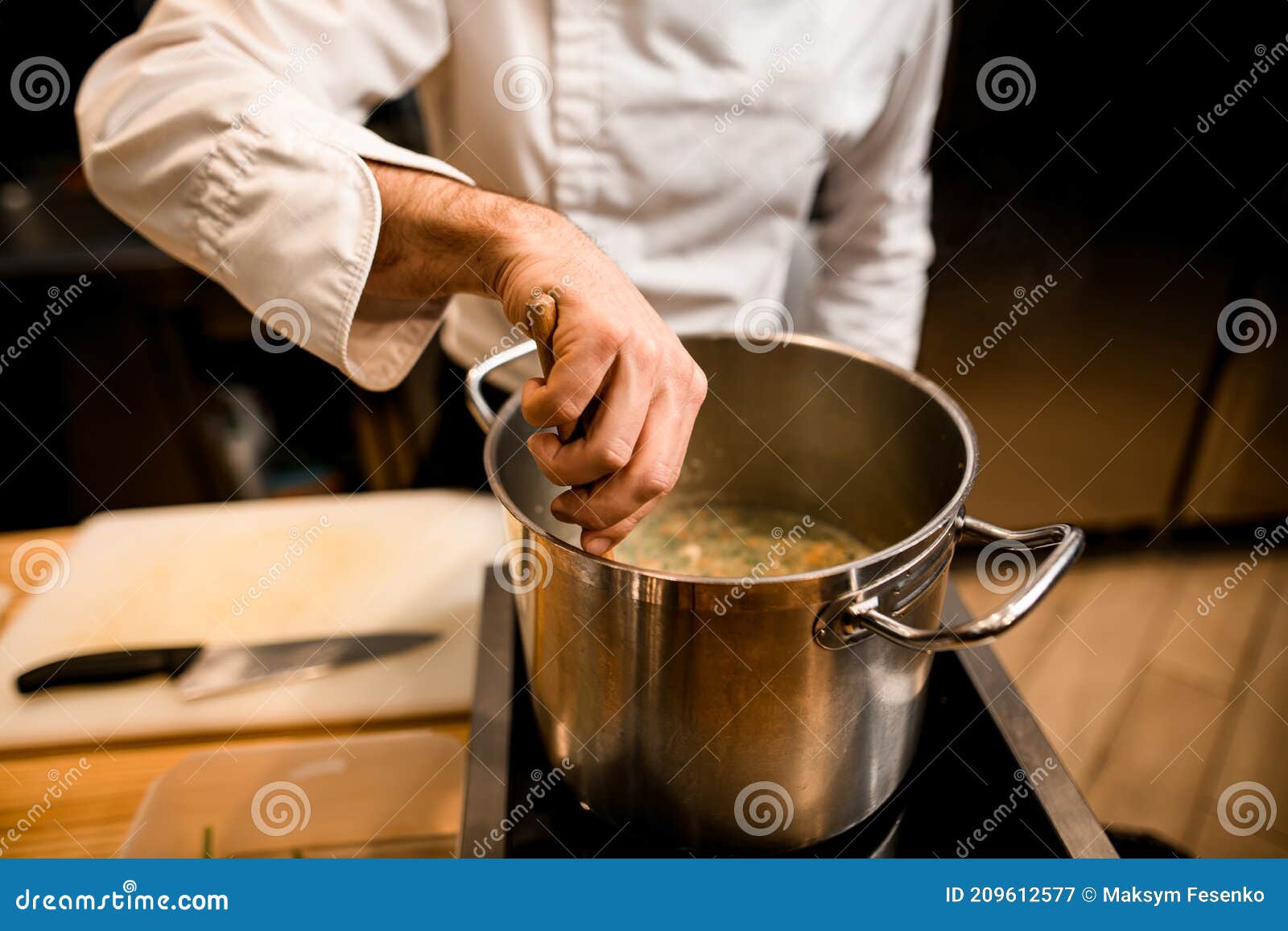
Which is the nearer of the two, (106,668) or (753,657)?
(753,657)

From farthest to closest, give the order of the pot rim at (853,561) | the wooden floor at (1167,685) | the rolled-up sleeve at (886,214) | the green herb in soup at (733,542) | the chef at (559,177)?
the wooden floor at (1167,685) → the rolled-up sleeve at (886,214) → the green herb in soup at (733,542) → the chef at (559,177) → the pot rim at (853,561)

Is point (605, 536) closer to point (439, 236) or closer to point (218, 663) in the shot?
point (439, 236)

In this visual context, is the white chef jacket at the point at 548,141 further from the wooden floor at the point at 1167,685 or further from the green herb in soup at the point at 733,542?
the wooden floor at the point at 1167,685

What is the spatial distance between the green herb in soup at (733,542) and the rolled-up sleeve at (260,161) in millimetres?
263

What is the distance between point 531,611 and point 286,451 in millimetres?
1438

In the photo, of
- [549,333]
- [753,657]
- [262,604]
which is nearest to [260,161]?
[549,333]

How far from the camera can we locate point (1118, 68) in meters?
1.40

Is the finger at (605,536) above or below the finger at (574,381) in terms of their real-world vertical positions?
below

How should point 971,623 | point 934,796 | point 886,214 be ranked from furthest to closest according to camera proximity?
point 886,214 → point 934,796 → point 971,623

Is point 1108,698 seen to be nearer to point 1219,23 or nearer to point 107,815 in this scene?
point 1219,23

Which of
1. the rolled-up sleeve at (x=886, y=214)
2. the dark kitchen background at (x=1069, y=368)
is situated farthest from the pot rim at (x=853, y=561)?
the dark kitchen background at (x=1069, y=368)

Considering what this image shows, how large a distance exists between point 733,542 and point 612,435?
343mm

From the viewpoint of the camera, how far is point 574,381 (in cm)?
49

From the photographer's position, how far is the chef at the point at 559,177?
53 centimetres
